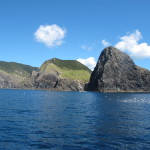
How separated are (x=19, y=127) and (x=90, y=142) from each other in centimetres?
1359

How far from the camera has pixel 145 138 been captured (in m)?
29.9

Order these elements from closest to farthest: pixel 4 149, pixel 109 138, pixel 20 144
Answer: pixel 4 149
pixel 20 144
pixel 109 138

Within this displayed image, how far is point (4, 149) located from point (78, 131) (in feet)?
41.6

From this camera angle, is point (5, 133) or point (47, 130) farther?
point (47, 130)

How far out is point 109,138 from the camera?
29797 mm

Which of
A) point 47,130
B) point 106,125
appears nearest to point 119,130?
point 106,125

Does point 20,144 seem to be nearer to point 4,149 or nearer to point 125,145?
point 4,149

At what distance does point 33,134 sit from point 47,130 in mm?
3443

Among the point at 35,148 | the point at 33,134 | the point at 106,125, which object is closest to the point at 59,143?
the point at 35,148

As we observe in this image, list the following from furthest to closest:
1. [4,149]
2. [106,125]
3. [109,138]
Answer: [106,125]
[109,138]
[4,149]

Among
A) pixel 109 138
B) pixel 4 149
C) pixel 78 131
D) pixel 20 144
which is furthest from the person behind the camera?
pixel 78 131

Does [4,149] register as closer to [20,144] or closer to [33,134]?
[20,144]

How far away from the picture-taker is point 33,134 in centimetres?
3103

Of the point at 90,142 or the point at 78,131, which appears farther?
the point at 78,131
